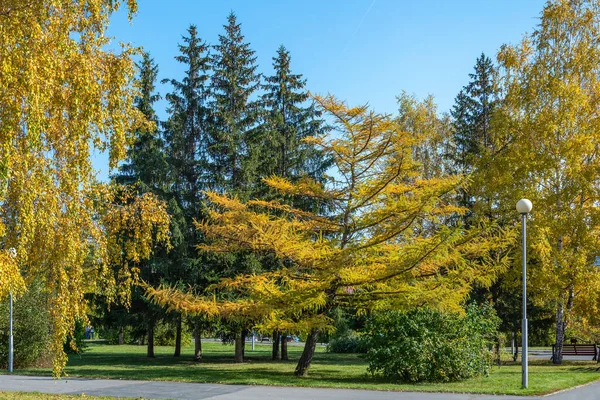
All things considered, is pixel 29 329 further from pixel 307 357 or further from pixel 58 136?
pixel 58 136

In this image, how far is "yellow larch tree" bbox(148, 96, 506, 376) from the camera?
16.5 metres

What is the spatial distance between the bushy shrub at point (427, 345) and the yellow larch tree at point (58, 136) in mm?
9212

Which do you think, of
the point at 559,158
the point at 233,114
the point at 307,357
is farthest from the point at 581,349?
the point at 233,114

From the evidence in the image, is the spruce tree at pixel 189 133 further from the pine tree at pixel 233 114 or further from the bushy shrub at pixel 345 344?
the bushy shrub at pixel 345 344

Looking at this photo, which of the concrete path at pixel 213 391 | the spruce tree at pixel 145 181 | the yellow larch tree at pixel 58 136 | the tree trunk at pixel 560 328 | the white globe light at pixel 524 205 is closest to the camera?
the yellow larch tree at pixel 58 136

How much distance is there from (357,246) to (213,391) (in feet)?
17.2

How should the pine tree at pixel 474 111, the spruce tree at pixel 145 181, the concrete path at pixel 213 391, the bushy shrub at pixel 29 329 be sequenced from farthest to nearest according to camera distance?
the pine tree at pixel 474 111, the spruce tree at pixel 145 181, the bushy shrub at pixel 29 329, the concrete path at pixel 213 391

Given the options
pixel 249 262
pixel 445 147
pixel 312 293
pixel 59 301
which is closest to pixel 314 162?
pixel 249 262

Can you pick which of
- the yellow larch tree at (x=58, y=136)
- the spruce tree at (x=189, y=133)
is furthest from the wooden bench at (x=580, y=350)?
the yellow larch tree at (x=58, y=136)

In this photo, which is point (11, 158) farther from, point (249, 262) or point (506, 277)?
point (506, 277)

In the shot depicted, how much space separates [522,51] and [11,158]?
26509 millimetres

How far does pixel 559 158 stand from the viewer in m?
26.0

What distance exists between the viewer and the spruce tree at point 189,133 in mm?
28656

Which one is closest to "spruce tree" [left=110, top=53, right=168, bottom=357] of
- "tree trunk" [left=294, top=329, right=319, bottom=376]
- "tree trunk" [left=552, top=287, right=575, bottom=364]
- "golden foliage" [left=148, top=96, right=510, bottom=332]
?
"golden foliage" [left=148, top=96, right=510, bottom=332]
